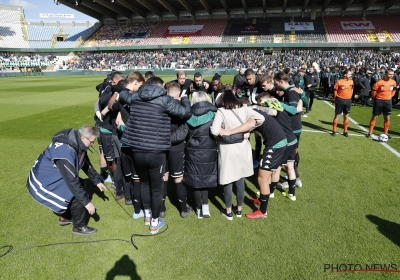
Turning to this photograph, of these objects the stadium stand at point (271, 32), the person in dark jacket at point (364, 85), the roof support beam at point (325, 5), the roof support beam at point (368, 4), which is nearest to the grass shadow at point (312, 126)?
the person in dark jacket at point (364, 85)

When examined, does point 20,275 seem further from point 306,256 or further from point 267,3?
point 267,3

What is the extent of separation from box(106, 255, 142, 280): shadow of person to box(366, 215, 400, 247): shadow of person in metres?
3.33

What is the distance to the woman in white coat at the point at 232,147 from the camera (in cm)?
336

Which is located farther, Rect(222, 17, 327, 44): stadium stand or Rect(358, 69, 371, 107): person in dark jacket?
Rect(222, 17, 327, 44): stadium stand

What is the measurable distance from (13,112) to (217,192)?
38.8 ft

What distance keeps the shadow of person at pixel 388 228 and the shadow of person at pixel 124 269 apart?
3.33 metres

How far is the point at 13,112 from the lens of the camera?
11.9m

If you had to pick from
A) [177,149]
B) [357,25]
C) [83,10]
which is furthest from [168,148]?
[83,10]

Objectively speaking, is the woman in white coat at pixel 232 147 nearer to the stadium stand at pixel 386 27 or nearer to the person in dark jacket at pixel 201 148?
the person in dark jacket at pixel 201 148

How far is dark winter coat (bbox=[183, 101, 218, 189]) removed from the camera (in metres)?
3.40

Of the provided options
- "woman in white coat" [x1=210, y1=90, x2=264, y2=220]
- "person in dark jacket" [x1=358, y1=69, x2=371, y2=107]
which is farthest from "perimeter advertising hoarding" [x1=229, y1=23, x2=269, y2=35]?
"woman in white coat" [x1=210, y1=90, x2=264, y2=220]

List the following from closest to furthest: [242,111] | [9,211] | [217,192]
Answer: [242,111] < [9,211] < [217,192]

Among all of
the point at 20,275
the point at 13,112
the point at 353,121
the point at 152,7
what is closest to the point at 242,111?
the point at 20,275

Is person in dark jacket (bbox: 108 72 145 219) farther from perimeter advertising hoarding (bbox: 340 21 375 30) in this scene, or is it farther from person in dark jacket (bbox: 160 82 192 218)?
perimeter advertising hoarding (bbox: 340 21 375 30)
